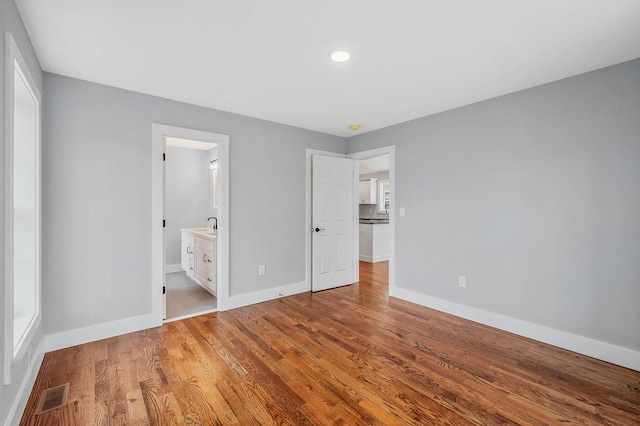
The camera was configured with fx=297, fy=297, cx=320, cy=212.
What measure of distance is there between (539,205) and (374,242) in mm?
4084

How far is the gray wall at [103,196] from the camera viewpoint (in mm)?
2645

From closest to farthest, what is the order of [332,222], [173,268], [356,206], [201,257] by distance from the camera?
[201,257], [332,222], [356,206], [173,268]

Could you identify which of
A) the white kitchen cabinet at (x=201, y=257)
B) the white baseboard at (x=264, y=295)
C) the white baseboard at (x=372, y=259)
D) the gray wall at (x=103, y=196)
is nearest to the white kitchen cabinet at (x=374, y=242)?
the white baseboard at (x=372, y=259)

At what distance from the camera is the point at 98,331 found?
111 inches

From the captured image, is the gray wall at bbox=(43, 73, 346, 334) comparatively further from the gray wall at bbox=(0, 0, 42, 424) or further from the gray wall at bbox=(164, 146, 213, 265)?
the gray wall at bbox=(164, 146, 213, 265)

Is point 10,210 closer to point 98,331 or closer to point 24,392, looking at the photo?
point 24,392

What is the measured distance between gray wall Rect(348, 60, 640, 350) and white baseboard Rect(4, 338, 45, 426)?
148 inches

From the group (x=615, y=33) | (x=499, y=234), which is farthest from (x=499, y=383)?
(x=615, y=33)

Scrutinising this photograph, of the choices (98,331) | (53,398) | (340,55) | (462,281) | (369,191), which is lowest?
(53,398)

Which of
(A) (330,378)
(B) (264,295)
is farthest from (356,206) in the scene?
(A) (330,378)

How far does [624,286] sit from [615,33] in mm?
1921

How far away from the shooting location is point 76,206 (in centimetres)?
273

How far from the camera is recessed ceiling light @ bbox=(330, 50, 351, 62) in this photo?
2.25 m

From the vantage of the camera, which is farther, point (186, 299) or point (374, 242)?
point (374, 242)
